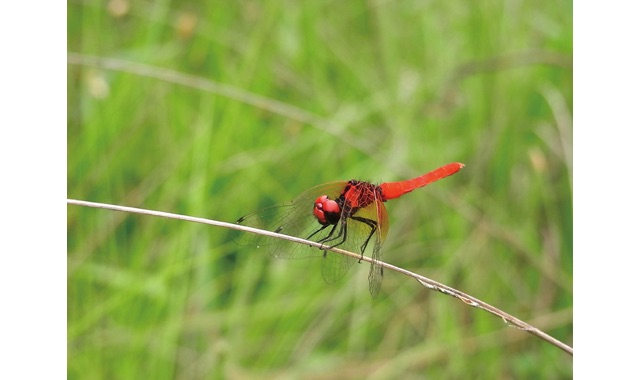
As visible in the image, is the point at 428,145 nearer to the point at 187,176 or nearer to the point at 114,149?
the point at 187,176

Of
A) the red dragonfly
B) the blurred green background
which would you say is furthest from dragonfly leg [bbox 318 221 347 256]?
the blurred green background

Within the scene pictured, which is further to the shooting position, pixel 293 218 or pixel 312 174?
pixel 312 174

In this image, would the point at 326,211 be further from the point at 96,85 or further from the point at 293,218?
the point at 96,85

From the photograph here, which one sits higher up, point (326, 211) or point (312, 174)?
point (312, 174)

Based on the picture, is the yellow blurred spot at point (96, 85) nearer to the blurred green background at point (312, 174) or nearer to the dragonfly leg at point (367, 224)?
the blurred green background at point (312, 174)

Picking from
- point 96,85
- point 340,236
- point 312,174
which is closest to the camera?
point 340,236

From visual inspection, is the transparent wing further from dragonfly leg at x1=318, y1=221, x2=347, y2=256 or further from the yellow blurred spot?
the yellow blurred spot

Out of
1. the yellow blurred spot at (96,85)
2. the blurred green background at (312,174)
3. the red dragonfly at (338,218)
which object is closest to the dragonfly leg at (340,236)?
the red dragonfly at (338,218)

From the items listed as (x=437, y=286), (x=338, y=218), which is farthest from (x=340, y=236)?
(x=437, y=286)
